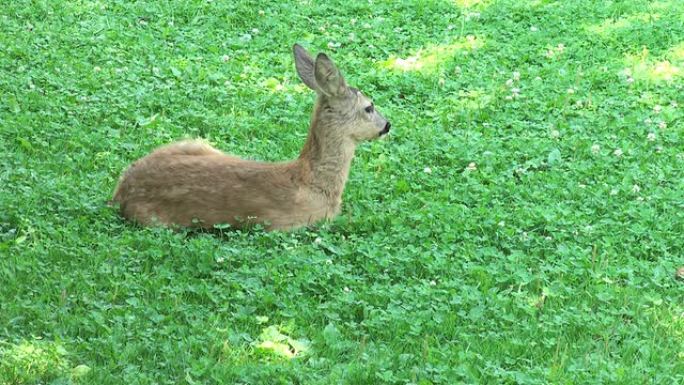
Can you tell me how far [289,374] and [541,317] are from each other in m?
1.49

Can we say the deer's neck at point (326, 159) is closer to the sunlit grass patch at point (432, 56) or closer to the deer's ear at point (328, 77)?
the deer's ear at point (328, 77)

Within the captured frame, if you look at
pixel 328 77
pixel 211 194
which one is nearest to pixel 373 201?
pixel 328 77

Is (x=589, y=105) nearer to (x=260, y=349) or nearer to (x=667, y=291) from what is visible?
(x=667, y=291)

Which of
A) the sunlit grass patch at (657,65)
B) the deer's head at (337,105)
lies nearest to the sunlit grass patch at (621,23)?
the sunlit grass patch at (657,65)

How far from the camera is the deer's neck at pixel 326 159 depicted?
773 cm

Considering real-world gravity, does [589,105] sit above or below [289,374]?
below

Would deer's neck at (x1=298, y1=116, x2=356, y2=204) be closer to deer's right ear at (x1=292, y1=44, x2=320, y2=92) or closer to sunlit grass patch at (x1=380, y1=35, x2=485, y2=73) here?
deer's right ear at (x1=292, y1=44, x2=320, y2=92)

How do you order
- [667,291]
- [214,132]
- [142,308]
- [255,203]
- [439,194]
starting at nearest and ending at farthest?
[142,308] < [667,291] < [255,203] < [439,194] < [214,132]

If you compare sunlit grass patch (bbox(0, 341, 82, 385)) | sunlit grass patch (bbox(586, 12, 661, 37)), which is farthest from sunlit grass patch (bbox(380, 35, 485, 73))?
sunlit grass patch (bbox(0, 341, 82, 385))

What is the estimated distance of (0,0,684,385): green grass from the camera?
577 centimetres

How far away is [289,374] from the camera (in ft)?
17.9

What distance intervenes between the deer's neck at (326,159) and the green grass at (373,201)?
234 millimetres

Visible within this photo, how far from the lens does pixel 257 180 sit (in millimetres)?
7492

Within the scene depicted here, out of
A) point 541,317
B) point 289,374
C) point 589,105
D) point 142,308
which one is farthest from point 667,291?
point 589,105
